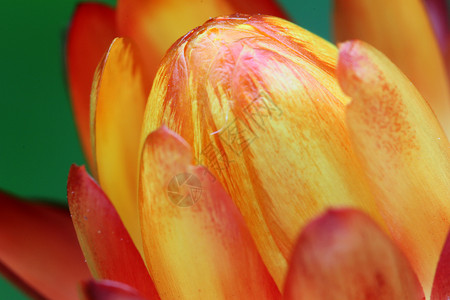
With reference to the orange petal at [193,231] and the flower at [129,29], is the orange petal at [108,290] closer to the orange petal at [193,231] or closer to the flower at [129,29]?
the orange petal at [193,231]

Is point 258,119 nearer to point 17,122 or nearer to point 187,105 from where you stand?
point 187,105

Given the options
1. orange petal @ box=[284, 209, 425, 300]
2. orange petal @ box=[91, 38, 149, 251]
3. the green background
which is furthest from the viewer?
the green background

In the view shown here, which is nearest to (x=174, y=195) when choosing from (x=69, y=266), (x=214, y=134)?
(x=214, y=134)

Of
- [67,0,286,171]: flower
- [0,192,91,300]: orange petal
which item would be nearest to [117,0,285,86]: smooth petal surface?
[67,0,286,171]: flower

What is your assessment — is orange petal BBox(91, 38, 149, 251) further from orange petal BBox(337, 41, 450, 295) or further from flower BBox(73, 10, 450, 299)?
orange petal BBox(337, 41, 450, 295)

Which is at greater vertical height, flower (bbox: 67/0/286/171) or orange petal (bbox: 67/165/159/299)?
flower (bbox: 67/0/286/171)

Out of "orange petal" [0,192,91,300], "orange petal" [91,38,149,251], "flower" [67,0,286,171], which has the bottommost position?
"orange petal" [0,192,91,300]

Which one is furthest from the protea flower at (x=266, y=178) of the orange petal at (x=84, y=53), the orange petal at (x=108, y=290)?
the orange petal at (x=84, y=53)
